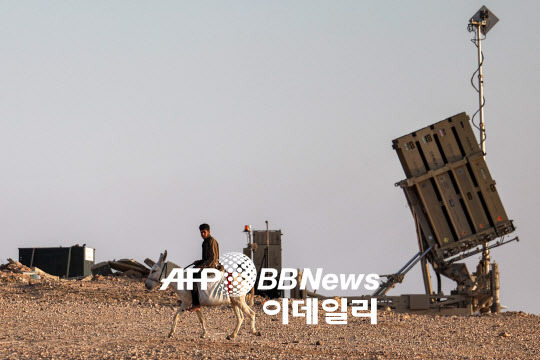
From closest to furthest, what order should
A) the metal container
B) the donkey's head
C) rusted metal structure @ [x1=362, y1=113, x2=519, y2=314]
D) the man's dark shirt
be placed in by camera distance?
the man's dark shirt → the donkey's head → rusted metal structure @ [x1=362, y1=113, x2=519, y2=314] → the metal container

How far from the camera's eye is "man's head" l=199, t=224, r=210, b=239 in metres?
15.8

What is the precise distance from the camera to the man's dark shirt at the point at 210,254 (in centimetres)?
1558

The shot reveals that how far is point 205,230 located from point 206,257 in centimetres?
48

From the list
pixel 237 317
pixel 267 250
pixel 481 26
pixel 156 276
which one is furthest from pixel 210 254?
pixel 481 26

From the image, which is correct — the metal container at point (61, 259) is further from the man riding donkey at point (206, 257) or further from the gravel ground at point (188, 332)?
the man riding donkey at point (206, 257)

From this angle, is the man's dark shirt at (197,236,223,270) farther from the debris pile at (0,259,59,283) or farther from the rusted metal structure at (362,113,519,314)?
the debris pile at (0,259,59,283)

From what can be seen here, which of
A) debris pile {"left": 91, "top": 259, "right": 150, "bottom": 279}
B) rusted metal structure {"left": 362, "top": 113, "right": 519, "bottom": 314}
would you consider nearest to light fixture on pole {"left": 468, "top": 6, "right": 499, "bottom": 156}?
rusted metal structure {"left": 362, "top": 113, "right": 519, "bottom": 314}

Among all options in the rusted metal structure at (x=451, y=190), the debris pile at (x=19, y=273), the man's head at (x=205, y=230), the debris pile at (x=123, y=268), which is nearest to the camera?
the man's head at (x=205, y=230)

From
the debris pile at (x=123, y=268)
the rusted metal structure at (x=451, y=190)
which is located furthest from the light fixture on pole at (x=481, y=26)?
the debris pile at (x=123, y=268)

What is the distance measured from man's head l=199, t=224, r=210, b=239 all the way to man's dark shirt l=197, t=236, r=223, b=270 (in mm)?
91

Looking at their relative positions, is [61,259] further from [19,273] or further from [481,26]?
[481,26]

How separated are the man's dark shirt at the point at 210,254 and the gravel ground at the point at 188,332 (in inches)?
48.9

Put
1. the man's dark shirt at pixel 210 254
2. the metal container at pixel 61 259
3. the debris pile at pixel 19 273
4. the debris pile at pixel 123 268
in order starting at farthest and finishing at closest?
1. the metal container at pixel 61 259
2. the debris pile at pixel 123 268
3. the debris pile at pixel 19 273
4. the man's dark shirt at pixel 210 254

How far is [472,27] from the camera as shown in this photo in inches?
1135
